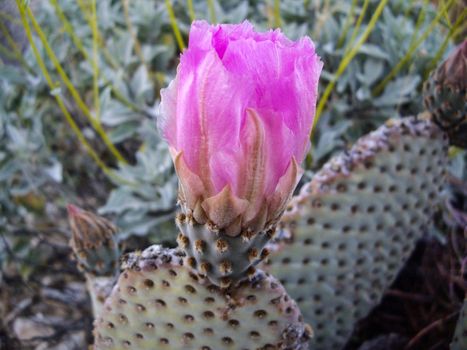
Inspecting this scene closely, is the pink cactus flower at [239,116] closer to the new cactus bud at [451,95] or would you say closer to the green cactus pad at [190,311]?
the green cactus pad at [190,311]

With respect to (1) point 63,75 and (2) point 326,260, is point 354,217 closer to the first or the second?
(2) point 326,260

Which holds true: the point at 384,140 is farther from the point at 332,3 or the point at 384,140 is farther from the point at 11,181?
the point at 11,181

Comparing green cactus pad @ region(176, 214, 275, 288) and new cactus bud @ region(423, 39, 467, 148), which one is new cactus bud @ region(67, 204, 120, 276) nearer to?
green cactus pad @ region(176, 214, 275, 288)

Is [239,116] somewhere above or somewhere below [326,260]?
above

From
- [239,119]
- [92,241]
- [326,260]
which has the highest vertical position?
[239,119]

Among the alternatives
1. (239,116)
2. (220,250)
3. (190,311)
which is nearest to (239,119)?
(239,116)

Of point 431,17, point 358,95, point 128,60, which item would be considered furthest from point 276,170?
point 431,17
